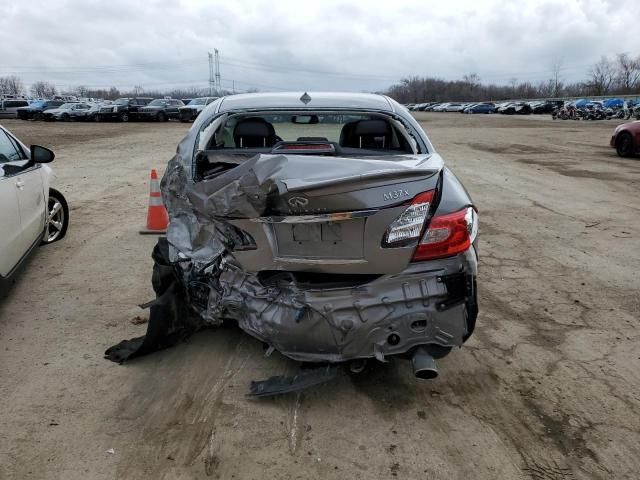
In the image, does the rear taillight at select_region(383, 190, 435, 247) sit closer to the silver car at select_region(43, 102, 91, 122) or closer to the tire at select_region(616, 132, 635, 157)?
the tire at select_region(616, 132, 635, 157)

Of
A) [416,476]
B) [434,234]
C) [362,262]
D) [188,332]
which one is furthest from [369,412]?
[188,332]

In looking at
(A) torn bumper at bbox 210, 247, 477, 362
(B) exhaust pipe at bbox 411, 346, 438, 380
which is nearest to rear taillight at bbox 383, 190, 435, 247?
(A) torn bumper at bbox 210, 247, 477, 362

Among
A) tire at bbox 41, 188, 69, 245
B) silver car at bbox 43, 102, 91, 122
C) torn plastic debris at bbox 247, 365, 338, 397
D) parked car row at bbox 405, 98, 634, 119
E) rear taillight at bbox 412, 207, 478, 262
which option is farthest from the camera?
parked car row at bbox 405, 98, 634, 119

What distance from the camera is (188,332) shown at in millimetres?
3672

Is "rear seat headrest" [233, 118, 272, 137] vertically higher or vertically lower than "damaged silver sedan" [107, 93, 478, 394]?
higher

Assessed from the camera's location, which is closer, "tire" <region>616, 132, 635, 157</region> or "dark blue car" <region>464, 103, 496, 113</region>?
"tire" <region>616, 132, 635, 157</region>

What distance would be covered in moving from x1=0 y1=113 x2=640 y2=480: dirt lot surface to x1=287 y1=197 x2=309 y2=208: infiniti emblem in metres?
1.16

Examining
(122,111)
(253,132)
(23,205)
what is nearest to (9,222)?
(23,205)

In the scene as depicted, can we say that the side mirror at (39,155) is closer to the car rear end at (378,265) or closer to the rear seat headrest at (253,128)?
the rear seat headrest at (253,128)

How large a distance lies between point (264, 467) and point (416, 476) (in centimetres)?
70

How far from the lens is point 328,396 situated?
122 inches

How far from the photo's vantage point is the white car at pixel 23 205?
162 inches

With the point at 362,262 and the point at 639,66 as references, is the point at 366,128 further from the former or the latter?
the point at 639,66

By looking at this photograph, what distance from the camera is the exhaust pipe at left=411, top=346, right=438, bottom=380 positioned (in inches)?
108
